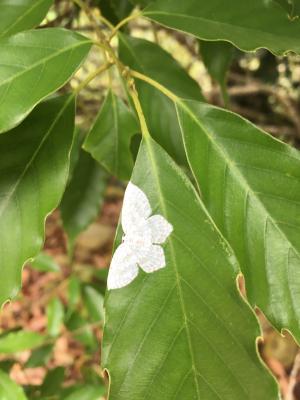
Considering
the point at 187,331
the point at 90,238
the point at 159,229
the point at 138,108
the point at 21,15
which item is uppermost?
the point at 21,15

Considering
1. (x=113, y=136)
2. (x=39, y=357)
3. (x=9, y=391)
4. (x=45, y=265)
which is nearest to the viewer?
(x=113, y=136)

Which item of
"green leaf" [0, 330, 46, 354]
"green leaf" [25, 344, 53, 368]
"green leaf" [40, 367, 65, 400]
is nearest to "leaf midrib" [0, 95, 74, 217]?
"green leaf" [0, 330, 46, 354]

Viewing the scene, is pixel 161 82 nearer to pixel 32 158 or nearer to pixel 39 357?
pixel 32 158

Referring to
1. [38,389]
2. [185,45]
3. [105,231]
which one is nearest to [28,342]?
[38,389]

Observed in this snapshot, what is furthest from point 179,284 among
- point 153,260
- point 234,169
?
point 234,169

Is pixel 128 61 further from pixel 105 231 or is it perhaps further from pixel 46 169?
pixel 105 231

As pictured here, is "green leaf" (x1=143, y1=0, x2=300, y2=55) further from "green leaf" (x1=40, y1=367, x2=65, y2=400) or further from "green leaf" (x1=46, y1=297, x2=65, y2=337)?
"green leaf" (x1=46, y1=297, x2=65, y2=337)

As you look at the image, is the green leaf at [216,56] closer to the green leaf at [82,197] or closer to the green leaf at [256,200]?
the green leaf at [256,200]
